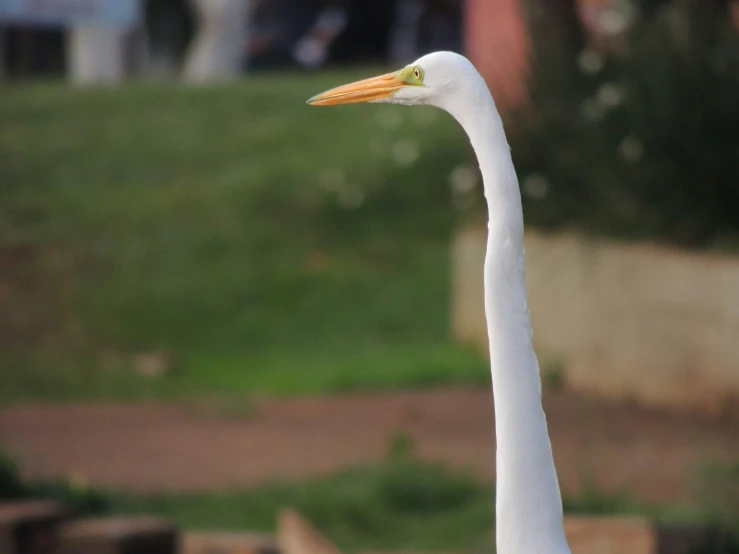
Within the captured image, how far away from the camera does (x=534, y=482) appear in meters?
3.17

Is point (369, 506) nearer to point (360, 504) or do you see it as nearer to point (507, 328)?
point (360, 504)

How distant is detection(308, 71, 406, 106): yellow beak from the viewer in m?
3.26

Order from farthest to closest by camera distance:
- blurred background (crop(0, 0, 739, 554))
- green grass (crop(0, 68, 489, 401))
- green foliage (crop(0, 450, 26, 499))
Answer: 1. green grass (crop(0, 68, 489, 401))
2. blurred background (crop(0, 0, 739, 554))
3. green foliage (crop(0, 450, 26, 499))

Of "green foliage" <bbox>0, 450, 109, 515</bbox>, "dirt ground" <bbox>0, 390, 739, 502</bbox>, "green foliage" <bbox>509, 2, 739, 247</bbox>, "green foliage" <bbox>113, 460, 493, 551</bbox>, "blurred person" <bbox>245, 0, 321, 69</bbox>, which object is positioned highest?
"blurred person" <bbox>245, 0, 321, 69</bbox>

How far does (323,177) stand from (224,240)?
1886mm

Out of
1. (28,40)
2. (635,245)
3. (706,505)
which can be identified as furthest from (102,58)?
(706,505)

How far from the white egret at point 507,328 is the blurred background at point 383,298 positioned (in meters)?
1.93

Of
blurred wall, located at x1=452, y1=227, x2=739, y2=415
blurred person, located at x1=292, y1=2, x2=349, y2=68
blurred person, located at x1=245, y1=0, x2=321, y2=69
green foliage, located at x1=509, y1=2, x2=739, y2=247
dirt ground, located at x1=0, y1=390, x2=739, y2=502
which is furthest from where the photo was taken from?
blurred person, located at x1=245, y1=0, x2=321, y2=69

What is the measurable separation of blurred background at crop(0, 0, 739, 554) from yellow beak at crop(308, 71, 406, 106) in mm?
2278

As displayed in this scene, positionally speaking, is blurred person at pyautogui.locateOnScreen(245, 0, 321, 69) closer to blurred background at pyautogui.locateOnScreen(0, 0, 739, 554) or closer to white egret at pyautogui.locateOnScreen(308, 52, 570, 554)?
blurred background at pyautogui.locateOnScreen(0, 0, 739, 554)

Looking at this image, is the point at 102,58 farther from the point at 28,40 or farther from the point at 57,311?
the point at 57,311

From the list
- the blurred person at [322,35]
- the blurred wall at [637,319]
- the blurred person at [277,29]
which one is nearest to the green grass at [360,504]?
the blurred wall at [637,319]

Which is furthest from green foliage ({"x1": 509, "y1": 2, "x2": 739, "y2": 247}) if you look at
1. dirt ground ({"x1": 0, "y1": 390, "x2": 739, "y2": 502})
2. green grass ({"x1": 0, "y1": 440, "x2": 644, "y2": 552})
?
green grass ({"x1": 0, "y1": 440, "x2": 644, "y2": 552})

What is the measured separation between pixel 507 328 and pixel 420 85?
0.54 m
